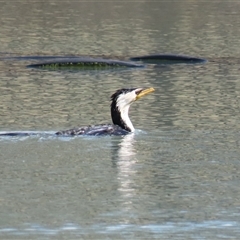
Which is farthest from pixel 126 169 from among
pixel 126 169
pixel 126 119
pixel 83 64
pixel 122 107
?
pixel 83 64

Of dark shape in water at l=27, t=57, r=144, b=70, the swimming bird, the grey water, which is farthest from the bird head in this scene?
dark shape in water at l=27, t=57, r=144, b=70

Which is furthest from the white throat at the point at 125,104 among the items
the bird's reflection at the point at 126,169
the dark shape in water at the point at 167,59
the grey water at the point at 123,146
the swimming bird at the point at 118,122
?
the dark shape in water at the point at 167,59

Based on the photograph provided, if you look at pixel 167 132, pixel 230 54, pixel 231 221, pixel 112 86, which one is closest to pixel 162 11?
pixel 230 54

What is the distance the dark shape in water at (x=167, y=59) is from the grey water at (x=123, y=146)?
1.26 feet

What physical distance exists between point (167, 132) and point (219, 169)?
6.77ft

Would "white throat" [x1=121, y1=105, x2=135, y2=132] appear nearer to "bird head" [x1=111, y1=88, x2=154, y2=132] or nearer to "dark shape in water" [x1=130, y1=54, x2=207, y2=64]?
"bird head" [x1=111, y1=88, x2=154, y2=132]

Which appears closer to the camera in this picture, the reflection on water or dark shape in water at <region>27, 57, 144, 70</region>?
the reflection on water

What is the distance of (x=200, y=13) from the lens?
30.2 m

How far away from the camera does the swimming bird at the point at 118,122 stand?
12.9 m

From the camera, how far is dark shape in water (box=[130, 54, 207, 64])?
21.0 m

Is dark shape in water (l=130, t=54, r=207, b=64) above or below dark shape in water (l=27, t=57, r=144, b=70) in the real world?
below

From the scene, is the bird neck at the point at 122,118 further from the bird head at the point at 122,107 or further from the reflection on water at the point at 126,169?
the reflection on water at the point at 126,169

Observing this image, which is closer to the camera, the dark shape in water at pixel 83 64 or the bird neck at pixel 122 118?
the bird neck at pixel 122 118

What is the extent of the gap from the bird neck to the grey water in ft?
0.53
